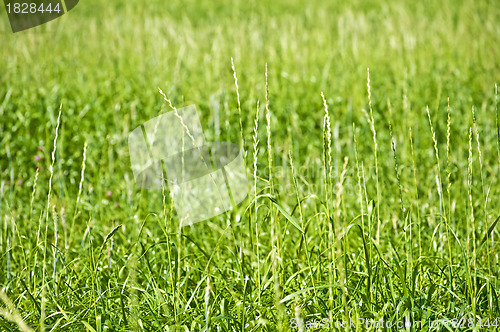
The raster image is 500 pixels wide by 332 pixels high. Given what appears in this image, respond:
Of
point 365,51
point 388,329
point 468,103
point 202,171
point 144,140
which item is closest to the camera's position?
point 388,329

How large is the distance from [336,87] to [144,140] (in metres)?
1.81

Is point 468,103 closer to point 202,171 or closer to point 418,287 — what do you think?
point 202,171

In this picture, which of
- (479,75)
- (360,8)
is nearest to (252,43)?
(479,75)

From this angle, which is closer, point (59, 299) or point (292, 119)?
point (59, 299)

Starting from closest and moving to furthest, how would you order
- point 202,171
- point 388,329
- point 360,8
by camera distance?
point 388,329 → point 202,171 → point 360,8

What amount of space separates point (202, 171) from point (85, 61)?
8.11 ft

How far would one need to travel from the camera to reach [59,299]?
5.54ft

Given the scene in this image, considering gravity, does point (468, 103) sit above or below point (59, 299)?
below


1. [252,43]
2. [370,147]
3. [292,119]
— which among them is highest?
[252,43]

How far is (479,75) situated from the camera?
15.2ft

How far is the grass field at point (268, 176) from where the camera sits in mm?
1566

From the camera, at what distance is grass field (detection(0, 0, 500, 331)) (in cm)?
157

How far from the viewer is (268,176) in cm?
297

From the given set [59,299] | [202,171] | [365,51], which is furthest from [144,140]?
[365,51]
